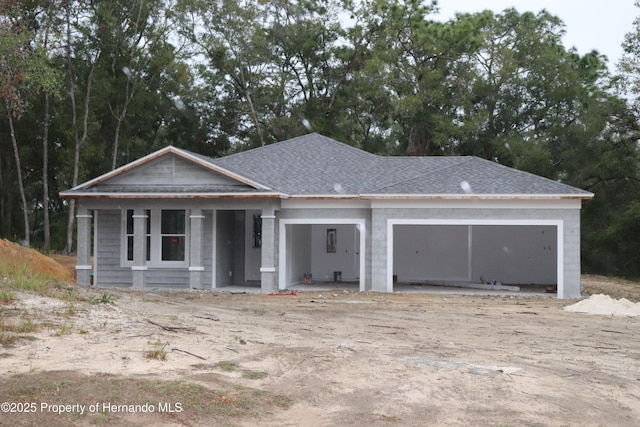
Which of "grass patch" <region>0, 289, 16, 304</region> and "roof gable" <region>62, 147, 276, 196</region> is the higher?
"roof gable" <region>62, 147, 276, 196</region>

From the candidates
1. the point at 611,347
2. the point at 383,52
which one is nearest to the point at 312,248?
the point at 611,347

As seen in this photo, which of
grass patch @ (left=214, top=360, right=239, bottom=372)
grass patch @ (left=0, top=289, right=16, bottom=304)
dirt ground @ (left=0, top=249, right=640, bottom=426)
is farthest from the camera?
grass patch @ (left=0, top=289, right=16, bottom=304)

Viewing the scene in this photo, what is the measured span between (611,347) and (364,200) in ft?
37.6

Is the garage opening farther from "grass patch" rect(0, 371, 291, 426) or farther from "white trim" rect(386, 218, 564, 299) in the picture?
"grass patch" rect(0, 371, 291, 426)

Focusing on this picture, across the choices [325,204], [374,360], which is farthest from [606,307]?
[374,360]

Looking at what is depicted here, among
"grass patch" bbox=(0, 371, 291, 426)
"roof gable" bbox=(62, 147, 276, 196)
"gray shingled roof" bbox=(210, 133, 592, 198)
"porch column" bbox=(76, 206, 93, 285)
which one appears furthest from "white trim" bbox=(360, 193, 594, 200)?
"grass patch" bbox=(0, 371, 291, 426)

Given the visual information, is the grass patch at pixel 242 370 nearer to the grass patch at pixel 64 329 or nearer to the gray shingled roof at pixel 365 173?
the grass patch at pixel 64 329

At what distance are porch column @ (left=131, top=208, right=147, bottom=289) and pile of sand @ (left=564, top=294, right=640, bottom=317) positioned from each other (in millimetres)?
12845

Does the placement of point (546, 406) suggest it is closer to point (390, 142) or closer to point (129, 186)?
point (129, 186)

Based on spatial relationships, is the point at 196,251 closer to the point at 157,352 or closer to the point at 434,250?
the point at 434,250

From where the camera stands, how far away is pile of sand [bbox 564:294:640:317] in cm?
1836

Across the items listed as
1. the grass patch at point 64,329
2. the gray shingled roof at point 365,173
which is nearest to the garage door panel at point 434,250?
the gray shingled roof at point 365,173

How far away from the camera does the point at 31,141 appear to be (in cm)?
4506

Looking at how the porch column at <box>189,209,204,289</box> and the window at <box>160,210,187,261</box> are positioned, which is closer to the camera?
the porch column at <box>189,209,204,289</box>
